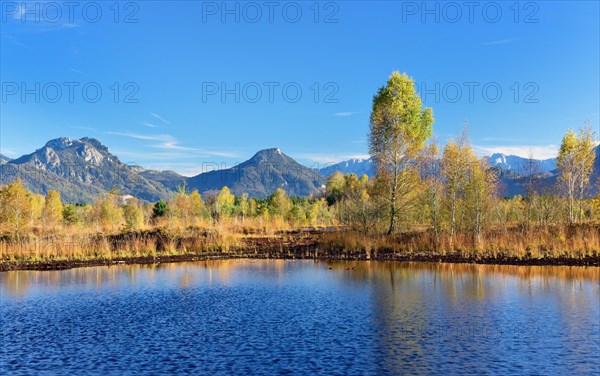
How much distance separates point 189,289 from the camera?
2189cm

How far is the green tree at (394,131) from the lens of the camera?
39.8 meters

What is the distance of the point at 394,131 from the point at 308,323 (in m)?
28.5

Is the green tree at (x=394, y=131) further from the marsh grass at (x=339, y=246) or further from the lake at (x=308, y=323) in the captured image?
the lake at (x=308, y=323)

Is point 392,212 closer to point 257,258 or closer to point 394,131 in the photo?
point 394,131

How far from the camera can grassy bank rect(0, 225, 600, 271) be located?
100ft

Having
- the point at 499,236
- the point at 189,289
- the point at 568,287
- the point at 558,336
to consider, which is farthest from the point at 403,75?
the point at 558,336

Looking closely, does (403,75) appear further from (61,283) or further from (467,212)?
(61,283)

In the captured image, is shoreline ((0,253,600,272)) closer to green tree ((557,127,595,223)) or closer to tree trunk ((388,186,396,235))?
tree trunk ((388,186,396,235))

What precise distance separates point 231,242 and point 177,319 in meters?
26.6

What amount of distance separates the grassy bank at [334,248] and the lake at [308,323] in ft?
17.7

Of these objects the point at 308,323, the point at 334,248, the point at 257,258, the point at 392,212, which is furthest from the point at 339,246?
the point at 308,323

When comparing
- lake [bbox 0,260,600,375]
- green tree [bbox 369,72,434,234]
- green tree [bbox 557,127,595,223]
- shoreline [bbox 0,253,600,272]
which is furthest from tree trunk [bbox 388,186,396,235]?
green tree [bbox 557,127,595,223]

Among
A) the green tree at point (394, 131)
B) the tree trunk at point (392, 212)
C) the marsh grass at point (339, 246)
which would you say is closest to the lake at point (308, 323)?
the marsh grass at point (339, 246)

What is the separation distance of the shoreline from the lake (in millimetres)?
2941
